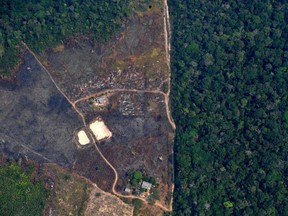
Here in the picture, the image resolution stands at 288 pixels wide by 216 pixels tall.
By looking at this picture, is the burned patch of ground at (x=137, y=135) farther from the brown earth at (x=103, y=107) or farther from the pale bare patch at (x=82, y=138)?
the pale bare patch at (x=82, y=138)

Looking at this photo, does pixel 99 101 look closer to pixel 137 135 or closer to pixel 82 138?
pixel 82 138

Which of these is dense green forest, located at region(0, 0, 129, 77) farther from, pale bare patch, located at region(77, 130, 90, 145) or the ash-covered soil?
pale bare patch, located at region(77, 130, 90, 145)

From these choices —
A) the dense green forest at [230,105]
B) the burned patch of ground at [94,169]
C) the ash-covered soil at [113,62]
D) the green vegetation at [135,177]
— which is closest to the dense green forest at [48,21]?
the ash-covered soil at [113,62]

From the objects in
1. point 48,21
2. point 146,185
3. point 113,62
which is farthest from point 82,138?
point 48,21

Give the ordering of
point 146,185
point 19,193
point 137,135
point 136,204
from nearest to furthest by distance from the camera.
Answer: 1. point 19,193
2. point 136,204
3. point 146,185
4. point 137,135

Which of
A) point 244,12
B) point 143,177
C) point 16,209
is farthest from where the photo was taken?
point 244,12

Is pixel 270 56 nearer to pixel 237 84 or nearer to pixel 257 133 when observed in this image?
pixel 237 84

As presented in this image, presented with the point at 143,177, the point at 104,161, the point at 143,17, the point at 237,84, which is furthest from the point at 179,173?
the point at 143,17
